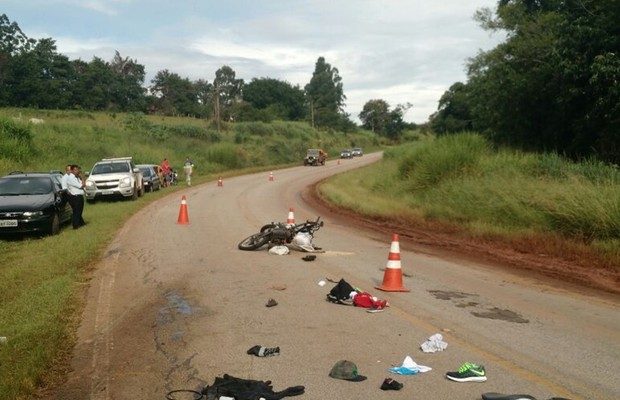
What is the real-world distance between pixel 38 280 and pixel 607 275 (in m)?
9.72

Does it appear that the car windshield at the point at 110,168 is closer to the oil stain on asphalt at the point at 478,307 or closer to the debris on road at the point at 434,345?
the oil stain on asphalt at the point at 478,307

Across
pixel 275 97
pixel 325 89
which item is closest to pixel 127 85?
pixel 275 97

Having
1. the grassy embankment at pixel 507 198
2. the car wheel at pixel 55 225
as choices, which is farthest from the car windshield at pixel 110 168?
the car wheel at pixel 55 225

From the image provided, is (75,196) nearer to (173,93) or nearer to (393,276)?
(393,276)

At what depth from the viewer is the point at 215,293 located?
9078mm

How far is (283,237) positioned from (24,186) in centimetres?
838

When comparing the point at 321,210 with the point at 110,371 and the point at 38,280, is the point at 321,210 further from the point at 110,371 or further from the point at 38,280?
the point at 110,371

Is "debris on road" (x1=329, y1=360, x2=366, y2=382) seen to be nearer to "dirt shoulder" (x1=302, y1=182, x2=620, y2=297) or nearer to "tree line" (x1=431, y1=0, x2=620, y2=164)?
"dirt shoulder" (x1=302, y1=182, x2=620, y2=297)

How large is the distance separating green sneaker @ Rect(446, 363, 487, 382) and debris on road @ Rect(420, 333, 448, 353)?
72cm

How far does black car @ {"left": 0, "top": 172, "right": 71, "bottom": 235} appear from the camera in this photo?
590 inches

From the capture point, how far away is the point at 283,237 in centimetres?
1279

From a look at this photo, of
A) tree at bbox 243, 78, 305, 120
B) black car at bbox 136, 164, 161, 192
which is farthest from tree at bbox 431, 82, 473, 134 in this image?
tree at bbox 243, 78, 305, 120

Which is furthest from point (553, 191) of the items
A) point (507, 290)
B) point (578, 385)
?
point (578, 385)

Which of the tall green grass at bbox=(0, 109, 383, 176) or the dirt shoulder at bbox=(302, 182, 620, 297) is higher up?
the tall green grass at bbox=(0, 109, 383, 176)
